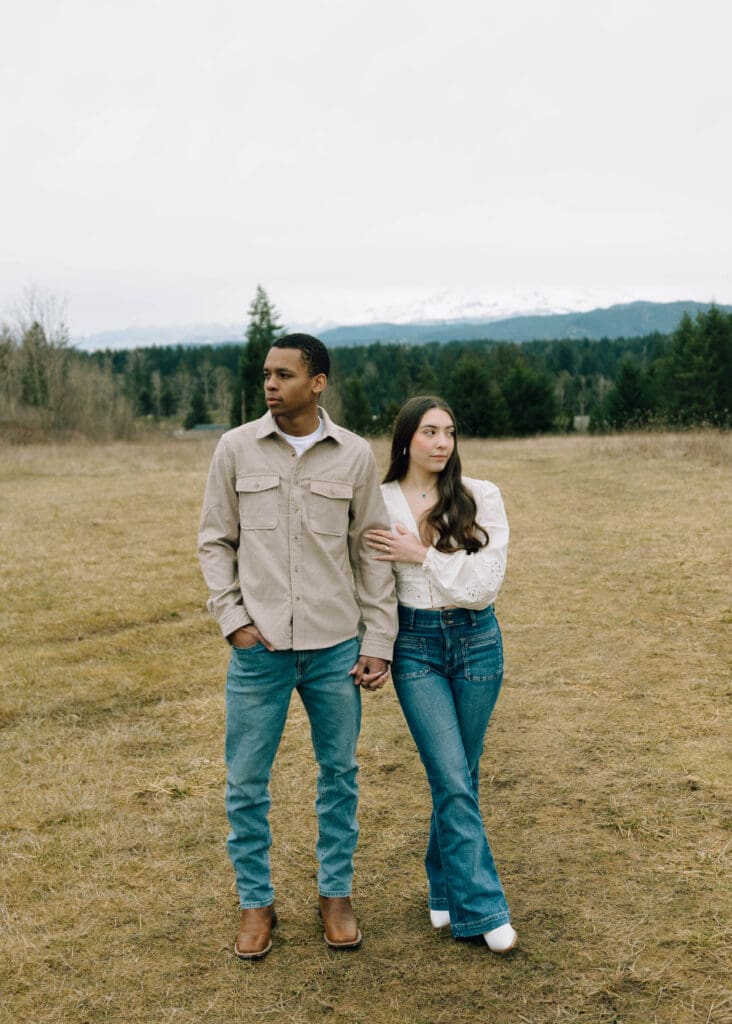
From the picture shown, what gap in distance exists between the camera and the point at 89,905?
10.8 ft

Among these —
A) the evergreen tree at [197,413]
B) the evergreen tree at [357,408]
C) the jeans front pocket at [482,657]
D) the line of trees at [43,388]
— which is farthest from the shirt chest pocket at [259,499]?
the evergreen tree at [197,413]

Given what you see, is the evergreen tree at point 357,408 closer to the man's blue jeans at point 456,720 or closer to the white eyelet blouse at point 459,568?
the white eyelet blouse at point 459,568

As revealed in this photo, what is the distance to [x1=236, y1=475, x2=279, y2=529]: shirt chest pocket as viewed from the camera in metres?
2.78

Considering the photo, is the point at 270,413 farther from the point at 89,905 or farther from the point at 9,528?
the point at 9,528

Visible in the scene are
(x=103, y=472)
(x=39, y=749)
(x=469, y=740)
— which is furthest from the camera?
(x=103, y=472)

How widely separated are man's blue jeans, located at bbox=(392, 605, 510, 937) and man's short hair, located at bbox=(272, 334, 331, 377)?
0.89 m

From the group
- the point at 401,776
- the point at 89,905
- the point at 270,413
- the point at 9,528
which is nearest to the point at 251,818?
the point at 89,905

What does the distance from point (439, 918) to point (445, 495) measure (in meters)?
1.59

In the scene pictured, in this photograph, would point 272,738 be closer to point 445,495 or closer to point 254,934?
point 254,934

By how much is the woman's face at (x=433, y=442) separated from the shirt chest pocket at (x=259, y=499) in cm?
56

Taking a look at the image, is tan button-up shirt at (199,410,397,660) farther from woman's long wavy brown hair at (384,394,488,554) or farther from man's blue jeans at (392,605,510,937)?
woman's long wavy brown hair at (384,394,488,554)

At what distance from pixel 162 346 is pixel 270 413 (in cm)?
11821

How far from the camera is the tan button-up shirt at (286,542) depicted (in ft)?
9.11

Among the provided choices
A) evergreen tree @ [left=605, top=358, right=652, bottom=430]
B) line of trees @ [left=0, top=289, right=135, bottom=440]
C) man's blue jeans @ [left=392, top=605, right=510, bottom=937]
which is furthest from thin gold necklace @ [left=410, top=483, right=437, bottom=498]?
evergreen tree @ [left=605, top=358, right=652, bottom=430]
